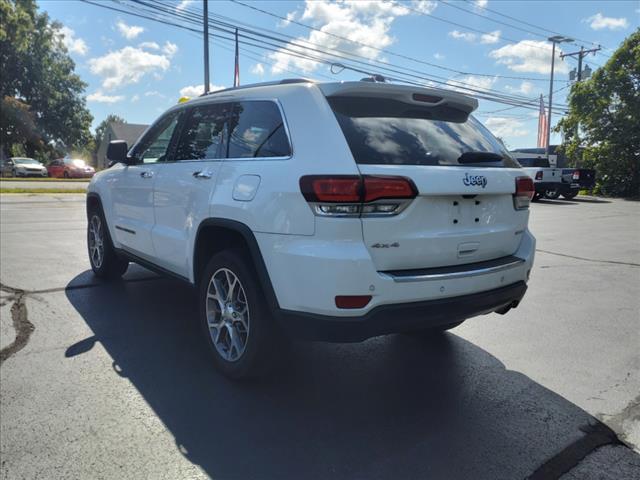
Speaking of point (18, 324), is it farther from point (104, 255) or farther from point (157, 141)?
point (157, 141)

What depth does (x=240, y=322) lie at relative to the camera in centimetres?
340

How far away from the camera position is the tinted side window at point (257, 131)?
125 inches

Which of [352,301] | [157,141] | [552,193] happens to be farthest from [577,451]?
[552,193]

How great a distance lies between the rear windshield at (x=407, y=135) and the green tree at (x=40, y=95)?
51.1m

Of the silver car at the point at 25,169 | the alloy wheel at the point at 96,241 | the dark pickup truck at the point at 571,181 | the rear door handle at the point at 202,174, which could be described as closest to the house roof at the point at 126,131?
the silver car at the point at 25,169

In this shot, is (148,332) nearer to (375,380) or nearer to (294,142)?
(375,380)

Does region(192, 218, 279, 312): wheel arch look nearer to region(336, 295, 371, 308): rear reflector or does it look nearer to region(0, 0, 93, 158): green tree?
region(336, 295, 371, 308): rear reflector

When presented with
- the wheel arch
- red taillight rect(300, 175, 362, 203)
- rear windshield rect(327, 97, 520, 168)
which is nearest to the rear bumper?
the wheel arch

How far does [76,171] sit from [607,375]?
130 ft

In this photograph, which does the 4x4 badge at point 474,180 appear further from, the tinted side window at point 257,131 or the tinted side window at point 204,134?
the tinted side window at point 204,134

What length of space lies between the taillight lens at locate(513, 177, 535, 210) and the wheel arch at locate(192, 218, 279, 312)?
5.70ft

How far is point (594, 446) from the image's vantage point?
8.89 feet

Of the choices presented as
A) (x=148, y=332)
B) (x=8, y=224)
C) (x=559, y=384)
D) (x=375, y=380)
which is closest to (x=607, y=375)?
(x=559, y=384)

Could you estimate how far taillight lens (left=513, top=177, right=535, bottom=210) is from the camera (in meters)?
3.43
